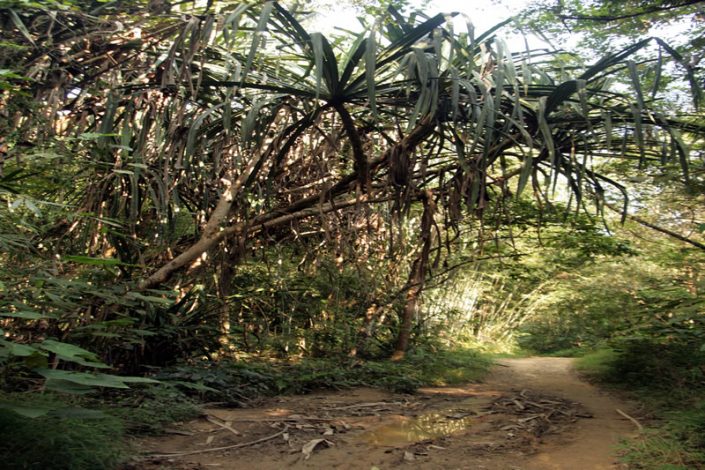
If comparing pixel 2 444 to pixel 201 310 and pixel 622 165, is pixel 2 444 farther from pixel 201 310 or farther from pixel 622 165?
pixel 622 165

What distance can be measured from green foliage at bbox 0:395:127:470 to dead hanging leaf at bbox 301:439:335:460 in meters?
1.13

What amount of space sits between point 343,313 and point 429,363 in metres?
1.23

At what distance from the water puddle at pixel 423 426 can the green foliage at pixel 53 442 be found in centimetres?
180

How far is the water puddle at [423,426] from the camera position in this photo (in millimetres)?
3945

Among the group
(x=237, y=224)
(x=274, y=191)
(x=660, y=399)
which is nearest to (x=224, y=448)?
(x=237, y=224)

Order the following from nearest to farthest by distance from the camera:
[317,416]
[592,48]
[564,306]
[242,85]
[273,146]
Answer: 1. [242,85]
2. [273,146]
3. [317,416]
4. [592,48]
5. [564,306]

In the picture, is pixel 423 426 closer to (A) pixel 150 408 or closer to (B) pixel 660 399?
(A) pixel 150 408

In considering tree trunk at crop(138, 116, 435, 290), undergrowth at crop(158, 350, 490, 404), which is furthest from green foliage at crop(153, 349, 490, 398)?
tree trunk at crop(138, 116, 435, 290)

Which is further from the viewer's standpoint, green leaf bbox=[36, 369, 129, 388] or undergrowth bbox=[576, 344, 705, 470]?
undergrowth bbox=[576, 344, 705, 470]

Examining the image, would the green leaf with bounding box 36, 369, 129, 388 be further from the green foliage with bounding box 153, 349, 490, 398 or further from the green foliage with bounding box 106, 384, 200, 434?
the green foliage with bounding box 153, 349, 490, 398

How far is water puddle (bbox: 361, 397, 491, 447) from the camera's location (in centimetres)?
395

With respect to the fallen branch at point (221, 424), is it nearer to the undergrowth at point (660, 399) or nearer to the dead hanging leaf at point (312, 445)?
the dead hanging leaf at point (312, 445)

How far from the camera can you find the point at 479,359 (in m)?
8.04

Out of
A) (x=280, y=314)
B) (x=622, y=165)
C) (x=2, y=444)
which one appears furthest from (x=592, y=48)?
(x=2, y=444)
